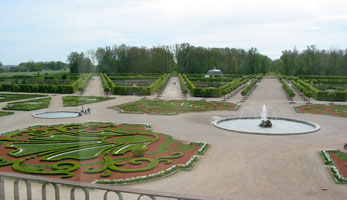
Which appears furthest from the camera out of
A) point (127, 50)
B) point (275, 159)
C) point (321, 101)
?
point (127, 50)

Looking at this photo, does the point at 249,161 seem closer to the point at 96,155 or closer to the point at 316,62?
the point at 96,155

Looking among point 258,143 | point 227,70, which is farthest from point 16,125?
point 227,70

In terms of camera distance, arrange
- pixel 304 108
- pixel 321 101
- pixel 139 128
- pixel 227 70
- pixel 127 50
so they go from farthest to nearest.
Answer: pixel 227 70 → pixel 127 50 → pixel 321 101 → pixel 304 108 → pixel 139 128

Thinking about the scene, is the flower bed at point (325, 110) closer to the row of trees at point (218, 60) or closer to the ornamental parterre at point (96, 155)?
the ornamental parterre at point (96, 155)

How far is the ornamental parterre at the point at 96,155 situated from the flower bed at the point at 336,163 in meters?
5.34

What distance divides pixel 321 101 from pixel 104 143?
1134 inches

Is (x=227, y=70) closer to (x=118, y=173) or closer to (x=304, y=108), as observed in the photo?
(x=304, y=108)

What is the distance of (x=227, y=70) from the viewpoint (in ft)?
309

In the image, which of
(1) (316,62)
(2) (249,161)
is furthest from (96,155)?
(1) (316,62)

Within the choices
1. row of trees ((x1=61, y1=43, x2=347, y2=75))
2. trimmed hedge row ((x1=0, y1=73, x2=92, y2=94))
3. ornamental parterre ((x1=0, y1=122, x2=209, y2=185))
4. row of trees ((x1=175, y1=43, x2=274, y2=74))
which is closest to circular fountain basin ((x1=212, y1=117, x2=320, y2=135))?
ornamental parterre ((x1=0, y1=122, x2=209, y2=185))

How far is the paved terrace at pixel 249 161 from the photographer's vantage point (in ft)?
33.3

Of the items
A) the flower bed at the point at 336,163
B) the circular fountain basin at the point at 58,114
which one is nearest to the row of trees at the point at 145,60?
the circular fountain basin at the point at 58,114

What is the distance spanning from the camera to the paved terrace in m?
10.1

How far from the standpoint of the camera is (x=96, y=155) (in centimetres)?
1335
